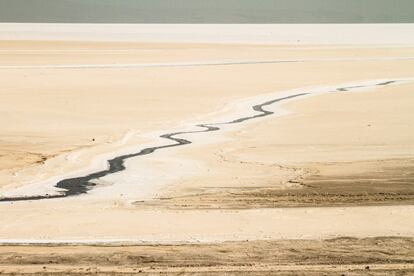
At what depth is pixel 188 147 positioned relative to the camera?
12555mm

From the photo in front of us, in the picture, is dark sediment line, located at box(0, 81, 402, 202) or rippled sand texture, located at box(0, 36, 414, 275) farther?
dark sediment line, located at box(0, 81, 402, 202)

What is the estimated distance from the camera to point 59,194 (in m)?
9.36

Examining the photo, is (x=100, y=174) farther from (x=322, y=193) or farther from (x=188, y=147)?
(x=322, y=193)

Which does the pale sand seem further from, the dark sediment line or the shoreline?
the shoreline

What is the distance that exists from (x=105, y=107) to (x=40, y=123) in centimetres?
264

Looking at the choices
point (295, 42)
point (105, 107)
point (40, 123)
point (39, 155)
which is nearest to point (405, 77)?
point (105, 107)

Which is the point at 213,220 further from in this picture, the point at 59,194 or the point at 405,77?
the point at 405,77

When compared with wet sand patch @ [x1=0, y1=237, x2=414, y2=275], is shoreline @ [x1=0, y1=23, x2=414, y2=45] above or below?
above

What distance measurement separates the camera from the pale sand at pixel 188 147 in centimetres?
774
